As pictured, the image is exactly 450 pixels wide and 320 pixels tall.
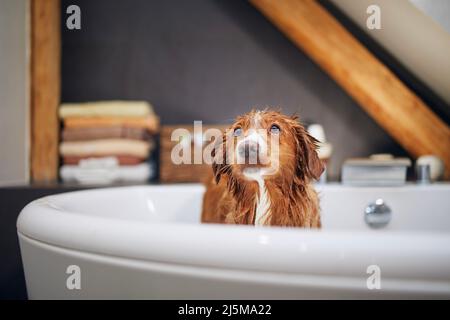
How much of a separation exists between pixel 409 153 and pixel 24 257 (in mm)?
1749

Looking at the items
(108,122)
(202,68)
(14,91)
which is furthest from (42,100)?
(202,68)

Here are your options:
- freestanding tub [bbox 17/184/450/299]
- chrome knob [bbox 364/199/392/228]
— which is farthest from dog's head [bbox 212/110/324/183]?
chrome knob [bbox 364/199/392/228]

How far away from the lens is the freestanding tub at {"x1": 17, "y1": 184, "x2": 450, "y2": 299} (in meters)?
0.40

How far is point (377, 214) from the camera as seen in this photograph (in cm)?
135

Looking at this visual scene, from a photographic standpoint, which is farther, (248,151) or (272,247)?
(248,151)

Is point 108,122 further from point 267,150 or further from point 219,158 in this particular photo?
point 267,150

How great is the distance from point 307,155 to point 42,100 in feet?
4.96

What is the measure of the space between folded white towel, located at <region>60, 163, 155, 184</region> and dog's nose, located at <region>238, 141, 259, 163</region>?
1.04 m

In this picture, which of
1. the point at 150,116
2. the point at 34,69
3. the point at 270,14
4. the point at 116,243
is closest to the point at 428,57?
the point at 270,14
